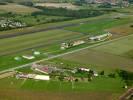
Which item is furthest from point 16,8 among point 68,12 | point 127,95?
point 127,95

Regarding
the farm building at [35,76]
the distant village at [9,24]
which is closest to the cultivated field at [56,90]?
the farm building at [35,76]

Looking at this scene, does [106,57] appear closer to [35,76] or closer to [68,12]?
[35,76]

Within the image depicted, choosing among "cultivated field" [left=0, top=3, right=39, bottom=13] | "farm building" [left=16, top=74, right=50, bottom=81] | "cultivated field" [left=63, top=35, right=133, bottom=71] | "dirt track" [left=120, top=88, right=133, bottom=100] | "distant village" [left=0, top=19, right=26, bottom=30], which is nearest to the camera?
"dirt track" [left=120, top=88, right=133, bottom=100]

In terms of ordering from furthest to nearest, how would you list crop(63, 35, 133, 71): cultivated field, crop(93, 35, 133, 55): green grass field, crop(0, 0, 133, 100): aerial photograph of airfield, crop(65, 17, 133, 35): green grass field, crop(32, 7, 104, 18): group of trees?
crop(32, 7, 104, 18): group of trees → crop(65, 17, 133, 35): green grass field → crop(93, 35, 133, 55): green grass field → crop(63, 35, 133, 71): cultivated field → crop(0, 0, 133, 100): aerial photograph of airfield

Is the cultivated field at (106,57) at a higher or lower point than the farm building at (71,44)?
lower

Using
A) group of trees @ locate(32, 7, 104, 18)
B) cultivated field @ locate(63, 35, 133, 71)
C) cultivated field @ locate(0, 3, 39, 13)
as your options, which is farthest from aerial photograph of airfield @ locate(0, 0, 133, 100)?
cultivated field @ locate(0, 3, 39, 13)

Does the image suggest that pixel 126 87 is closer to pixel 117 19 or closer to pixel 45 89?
pixel 45 89

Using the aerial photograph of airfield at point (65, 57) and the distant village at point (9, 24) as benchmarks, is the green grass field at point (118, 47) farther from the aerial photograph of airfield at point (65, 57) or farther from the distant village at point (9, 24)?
the distant village at point (9, 24)

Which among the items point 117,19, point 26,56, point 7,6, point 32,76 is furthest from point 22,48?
point 7,6

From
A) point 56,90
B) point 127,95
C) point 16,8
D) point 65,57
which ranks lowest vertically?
point 127,95

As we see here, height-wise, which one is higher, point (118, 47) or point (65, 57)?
point (65, 57)

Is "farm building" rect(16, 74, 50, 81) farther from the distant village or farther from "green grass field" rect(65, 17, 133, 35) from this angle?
the distant village
